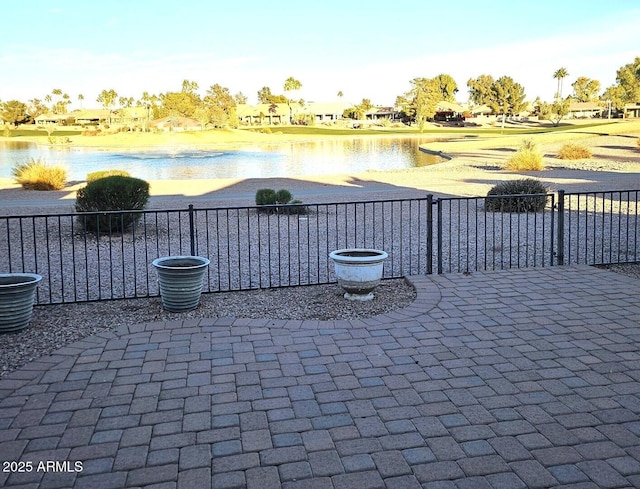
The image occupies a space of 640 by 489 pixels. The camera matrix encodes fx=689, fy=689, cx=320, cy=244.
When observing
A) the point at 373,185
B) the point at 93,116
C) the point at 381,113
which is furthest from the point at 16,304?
the point at 93,116

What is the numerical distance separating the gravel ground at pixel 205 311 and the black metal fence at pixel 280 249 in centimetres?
53

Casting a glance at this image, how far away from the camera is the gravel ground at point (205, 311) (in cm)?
649

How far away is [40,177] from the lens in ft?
80.2

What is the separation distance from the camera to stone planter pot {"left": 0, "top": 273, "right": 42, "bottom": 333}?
6.52 meters

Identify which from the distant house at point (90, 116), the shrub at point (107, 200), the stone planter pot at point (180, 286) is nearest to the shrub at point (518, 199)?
the shrub at point (107, 200)

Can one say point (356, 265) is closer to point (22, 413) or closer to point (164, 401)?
point (164, 401)

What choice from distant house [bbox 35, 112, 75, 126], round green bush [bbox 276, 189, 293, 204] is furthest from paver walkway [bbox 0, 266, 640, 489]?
distant house [bbox 35, 112, 75, 126]

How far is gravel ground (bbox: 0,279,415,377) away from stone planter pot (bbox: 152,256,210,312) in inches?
3.9

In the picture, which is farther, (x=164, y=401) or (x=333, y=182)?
(x=333, y=182)

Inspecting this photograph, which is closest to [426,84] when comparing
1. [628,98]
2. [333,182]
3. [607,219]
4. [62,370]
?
[628,98]

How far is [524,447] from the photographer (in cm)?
414

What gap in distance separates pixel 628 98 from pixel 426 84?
3465cm

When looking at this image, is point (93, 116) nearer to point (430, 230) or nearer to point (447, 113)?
point (447, 113)

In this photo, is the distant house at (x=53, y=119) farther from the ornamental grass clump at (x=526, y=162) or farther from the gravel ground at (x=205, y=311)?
the gravel ground at (x=205, y=311)
